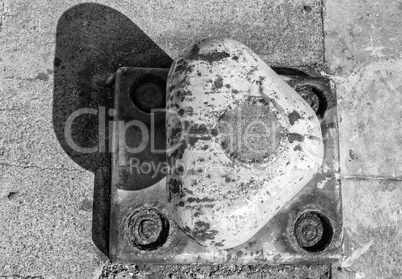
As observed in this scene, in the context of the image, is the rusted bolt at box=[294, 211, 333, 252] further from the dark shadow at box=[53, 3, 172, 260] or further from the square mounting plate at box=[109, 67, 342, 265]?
the dark shadow at box=[53, 3, 172, 260]

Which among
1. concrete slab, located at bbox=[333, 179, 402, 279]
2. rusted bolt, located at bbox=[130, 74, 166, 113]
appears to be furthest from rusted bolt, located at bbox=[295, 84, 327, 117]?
rusted bolt, located at bbox=[130, 74, 166, 113]

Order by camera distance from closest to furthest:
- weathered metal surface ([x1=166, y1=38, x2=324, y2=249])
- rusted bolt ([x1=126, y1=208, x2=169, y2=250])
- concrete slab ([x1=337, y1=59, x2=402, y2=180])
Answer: weathered metal surface ([x1=166, y1=38, x2=324, y2=249])
rusted bolt ([x1=126, y1=208, x2=169, y2=250])
concrete slab ([x1=337, y1=59, x2=402, y2=180])

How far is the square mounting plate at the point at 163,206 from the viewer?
1759mm

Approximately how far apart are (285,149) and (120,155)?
2.18 ft

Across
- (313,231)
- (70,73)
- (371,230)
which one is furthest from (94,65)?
(371,230)

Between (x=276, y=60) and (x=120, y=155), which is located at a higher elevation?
(x=276, y=60)

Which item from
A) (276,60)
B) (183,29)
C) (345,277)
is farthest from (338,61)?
(345,277)

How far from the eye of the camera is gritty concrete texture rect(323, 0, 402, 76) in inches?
80.8

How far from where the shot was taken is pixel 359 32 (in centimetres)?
207

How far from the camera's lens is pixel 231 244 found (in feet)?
5.04

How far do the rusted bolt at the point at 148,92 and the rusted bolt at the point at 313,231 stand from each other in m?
0.71

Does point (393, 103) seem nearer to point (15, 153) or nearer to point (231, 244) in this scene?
point (231, 244)

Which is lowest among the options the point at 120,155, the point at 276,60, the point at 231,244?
the point at 231,244

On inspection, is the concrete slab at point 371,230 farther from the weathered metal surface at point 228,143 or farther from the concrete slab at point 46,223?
the concrete slab at point 46,223
